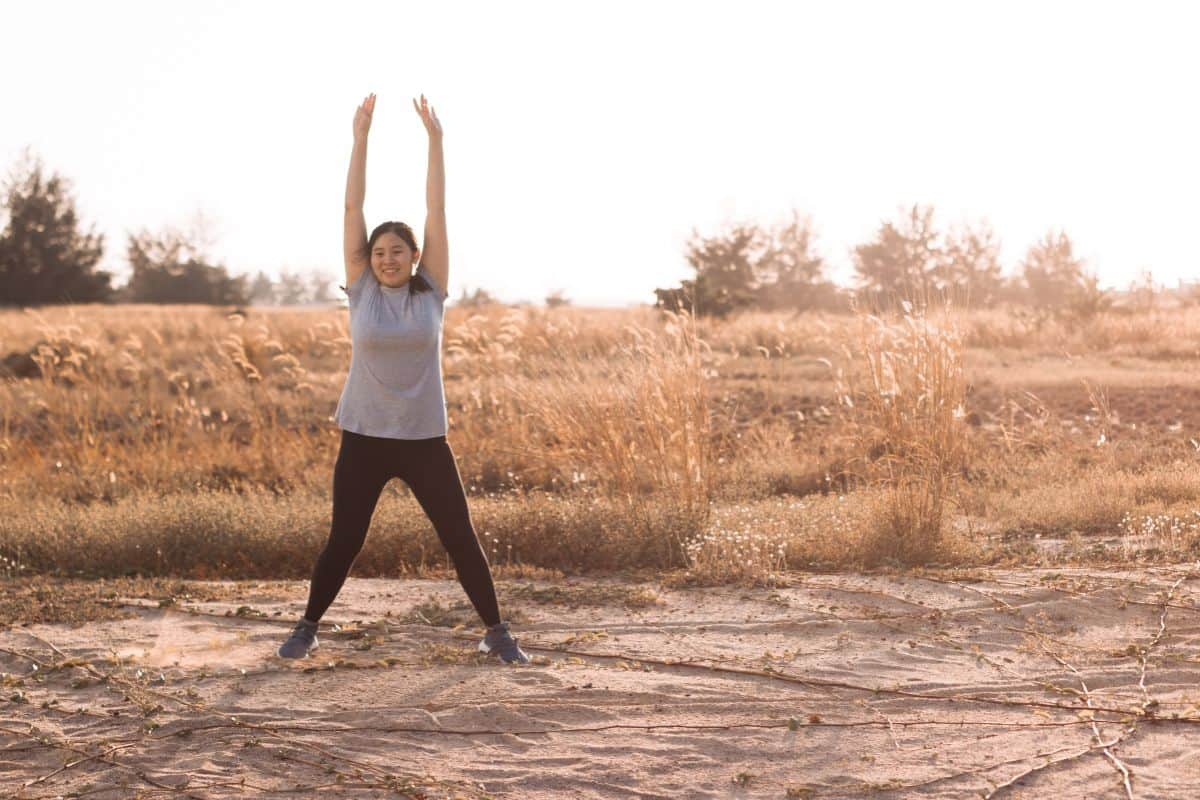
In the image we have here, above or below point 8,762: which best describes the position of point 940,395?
above

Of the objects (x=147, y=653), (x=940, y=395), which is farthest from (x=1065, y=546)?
(x=147, y=653)

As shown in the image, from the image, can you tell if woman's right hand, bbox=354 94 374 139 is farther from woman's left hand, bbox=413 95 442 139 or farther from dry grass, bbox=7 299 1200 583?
dry grass, bbox=7 299 1200 583

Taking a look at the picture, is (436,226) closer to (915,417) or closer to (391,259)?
(391,259)

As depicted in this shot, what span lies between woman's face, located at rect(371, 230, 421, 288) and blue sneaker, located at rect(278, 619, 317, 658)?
1.62m

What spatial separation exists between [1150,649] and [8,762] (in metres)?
4.77

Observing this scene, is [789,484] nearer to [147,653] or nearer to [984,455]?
[984,455]

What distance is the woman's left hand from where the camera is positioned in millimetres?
5375

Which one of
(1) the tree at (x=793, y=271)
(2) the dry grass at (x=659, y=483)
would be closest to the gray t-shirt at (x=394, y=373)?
(2) the dry grass at (x=659, y=483)

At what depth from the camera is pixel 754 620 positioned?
6344 millimetres

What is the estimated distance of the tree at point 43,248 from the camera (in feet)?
131

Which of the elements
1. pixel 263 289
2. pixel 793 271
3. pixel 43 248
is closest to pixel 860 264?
pixel 793 271

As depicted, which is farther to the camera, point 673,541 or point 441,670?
point 673,541

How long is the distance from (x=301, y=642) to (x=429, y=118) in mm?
2403

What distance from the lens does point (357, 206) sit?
5336 millimetres
